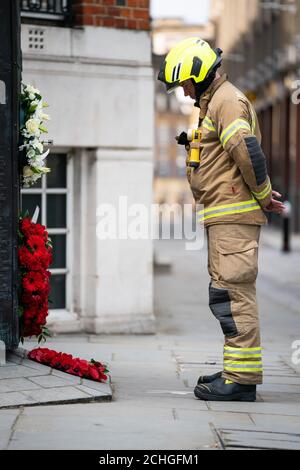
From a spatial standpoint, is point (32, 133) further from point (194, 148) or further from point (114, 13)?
point (114, 13)

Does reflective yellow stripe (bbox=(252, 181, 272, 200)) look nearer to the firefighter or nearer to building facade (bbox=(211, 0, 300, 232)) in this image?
the firefighter

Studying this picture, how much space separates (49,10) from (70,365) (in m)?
4.22

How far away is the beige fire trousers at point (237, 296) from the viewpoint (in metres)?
5.61

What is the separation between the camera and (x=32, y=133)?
614cm

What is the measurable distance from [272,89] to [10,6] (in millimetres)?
36064

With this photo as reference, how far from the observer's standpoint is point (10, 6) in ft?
19.8

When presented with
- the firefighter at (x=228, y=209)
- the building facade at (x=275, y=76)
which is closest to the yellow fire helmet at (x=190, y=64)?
the firefighter at (x=228, y=209)

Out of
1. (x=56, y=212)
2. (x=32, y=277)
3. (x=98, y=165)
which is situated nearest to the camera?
(x=32, y=277)

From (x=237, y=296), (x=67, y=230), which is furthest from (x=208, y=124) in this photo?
(x=67, y=230)

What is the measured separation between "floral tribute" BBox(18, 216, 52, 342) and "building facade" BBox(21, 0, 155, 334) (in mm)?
2694

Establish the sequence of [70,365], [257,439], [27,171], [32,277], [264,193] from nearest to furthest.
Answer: [257,439], [264,193], [70,365], [32,277], [27,171]

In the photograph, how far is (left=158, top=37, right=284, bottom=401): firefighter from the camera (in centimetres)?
560
